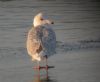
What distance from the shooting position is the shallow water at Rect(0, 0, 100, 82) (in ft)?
34.8

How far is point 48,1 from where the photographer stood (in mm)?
22625

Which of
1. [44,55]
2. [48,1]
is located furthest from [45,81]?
[48,1]

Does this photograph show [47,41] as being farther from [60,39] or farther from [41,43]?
[60,39]

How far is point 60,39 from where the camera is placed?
1434 cm

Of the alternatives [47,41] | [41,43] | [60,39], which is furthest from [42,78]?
[60,39]

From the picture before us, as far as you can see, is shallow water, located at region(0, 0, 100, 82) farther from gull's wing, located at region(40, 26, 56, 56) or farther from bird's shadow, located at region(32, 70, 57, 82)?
gull's wing, located at region(40, 26, 56, 56)

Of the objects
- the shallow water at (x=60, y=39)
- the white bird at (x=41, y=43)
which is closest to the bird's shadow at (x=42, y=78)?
the shallow water at (x=60, y=39)

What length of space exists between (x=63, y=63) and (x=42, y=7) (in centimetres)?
942

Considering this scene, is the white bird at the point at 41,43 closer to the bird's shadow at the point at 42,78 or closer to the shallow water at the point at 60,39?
the shallow water at the point at 60,39

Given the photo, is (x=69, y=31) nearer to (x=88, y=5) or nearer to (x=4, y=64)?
(x=4, y=64)

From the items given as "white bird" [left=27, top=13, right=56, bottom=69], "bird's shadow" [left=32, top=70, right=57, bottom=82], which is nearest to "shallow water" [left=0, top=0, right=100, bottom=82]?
"bird's shadow" [left=32, top=70, right=57, bottom=82]

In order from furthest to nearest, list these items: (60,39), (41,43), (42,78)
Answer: (60,39), (41,43), (42,78)

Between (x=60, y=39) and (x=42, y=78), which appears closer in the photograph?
(x=42, y=78)

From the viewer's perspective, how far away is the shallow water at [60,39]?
1060cm
